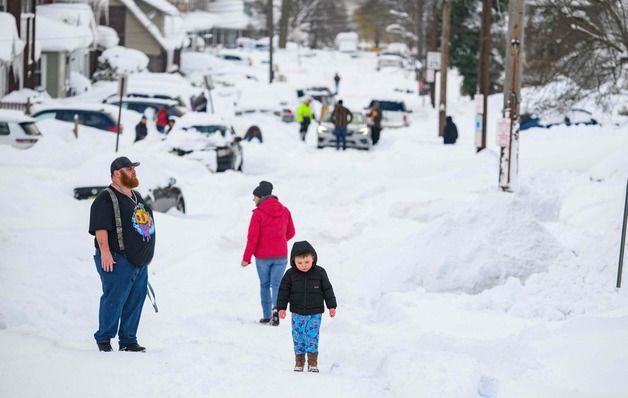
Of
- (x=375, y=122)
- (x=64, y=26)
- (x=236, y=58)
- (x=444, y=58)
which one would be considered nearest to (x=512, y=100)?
(x=375, y=122)

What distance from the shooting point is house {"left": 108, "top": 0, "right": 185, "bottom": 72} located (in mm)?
63562

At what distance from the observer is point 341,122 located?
33906mm

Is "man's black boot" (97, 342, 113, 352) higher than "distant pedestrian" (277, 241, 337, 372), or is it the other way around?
"distant pedestrian" (277, 241, 337, 372)

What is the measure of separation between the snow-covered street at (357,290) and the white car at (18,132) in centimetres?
209

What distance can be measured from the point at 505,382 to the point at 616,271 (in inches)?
157

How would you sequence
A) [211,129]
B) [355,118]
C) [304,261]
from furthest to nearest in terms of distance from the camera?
[355,118], [211,129], [304,261]

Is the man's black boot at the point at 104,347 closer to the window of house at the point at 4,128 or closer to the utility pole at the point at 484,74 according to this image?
the window of house at the point at 4,128

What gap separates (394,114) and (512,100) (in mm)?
27383

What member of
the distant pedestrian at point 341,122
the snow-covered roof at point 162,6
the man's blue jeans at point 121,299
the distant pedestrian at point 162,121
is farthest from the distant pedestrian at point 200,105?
the man's blue jeans at point 121,299

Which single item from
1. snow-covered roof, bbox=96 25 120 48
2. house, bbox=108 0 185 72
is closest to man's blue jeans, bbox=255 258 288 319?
snow-covered roof, bbox=96 25 120 48

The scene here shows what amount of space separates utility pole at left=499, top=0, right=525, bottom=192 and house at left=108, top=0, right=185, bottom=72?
4616 centimetres

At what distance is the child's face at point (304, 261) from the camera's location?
29.4 feet

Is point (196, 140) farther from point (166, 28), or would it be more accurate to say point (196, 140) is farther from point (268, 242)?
point (166, 28)

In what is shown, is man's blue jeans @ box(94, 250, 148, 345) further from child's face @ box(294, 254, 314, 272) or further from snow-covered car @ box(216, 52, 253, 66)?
snow-covered car @ box(216, 52, 253, 66)
